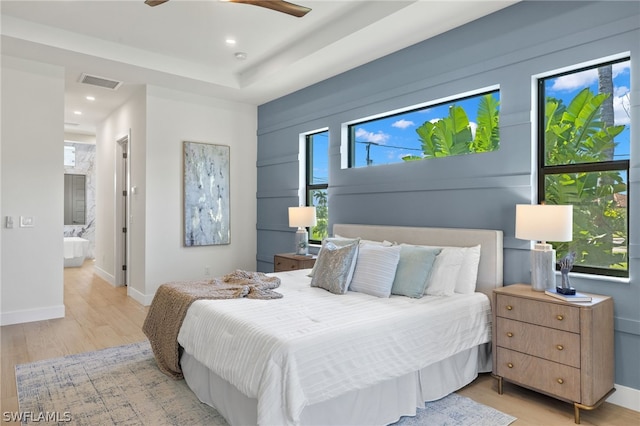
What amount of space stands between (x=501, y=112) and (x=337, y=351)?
234cm

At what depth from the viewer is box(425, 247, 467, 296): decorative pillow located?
294 cm

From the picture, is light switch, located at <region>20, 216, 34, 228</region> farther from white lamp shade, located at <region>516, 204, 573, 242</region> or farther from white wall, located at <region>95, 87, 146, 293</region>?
white lamp shade, located at <region>516, 204, 573, 242</region>

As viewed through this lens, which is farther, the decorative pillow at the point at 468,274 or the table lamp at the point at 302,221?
the table lamp at the point at 302,221

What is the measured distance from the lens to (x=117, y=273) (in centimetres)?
634

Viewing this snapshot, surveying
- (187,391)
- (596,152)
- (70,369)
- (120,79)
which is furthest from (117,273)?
(596,152)

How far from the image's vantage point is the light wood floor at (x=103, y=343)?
95.7 inches

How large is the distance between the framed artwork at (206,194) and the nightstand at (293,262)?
3.99 ft

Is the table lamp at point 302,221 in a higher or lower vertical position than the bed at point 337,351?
higher

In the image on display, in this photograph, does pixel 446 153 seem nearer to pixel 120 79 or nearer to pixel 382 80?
pixel 382 80

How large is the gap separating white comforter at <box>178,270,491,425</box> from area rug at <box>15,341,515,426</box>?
1.12ft

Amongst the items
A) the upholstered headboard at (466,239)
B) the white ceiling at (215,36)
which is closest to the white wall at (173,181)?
the white ceiling at (215,36)

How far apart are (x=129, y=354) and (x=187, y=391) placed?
0.98 meters

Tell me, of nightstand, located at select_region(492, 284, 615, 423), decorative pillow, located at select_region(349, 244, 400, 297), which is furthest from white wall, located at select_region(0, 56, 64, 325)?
nightstand, located at select_region(492, 284, 615, 423)

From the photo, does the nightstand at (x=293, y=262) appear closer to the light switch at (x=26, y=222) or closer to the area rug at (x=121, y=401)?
the area rug at (x=121, y=401)
